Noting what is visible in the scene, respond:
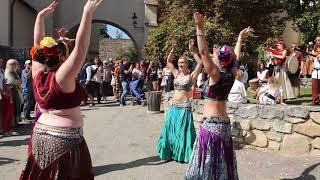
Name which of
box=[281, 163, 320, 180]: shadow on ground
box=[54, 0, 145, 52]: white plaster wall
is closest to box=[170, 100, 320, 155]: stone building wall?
box=[281, 163, 320, 180]: shadow on ground

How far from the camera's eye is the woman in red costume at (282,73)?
1220 centimetres

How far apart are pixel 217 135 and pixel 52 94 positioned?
2523mm

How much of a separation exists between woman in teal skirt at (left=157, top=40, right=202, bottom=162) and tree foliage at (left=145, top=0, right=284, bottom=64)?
12.5 meters

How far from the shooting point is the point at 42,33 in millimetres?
4805

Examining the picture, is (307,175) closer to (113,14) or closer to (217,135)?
(217,135)

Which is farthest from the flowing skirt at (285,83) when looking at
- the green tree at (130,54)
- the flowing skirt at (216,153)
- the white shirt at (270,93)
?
the green tree at (130,54)

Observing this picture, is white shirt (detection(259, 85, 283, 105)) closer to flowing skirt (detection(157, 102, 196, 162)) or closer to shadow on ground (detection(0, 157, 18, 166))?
flowing skirt (detection(157, 102, 196, 162))

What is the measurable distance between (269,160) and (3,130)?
6362 millimetres

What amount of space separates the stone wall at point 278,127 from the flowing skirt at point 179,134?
1369mm

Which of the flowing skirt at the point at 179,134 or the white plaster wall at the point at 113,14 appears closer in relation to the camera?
the flowing skirt at the point at 179,134

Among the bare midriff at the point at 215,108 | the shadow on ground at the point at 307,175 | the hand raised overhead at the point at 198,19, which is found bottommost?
the shadow on ground at the point at 307,175

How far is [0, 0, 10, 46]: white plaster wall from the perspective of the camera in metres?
23.1

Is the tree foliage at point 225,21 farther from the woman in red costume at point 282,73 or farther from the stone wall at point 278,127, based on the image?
the stone wall at point 278,127

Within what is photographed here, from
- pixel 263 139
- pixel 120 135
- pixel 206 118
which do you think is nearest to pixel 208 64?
pixel 206 118
